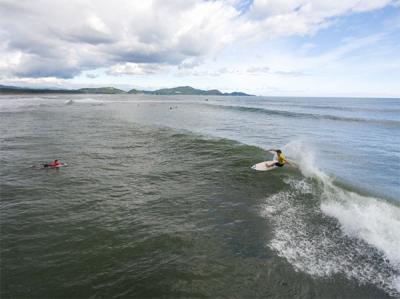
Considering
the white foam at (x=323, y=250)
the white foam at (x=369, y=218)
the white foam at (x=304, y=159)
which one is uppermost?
the white foam at (x=304, y=159)

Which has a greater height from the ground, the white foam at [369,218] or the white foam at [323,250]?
the white foam at [369,218]

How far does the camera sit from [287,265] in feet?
35.4

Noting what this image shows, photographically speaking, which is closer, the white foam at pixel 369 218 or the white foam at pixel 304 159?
the white foam at pixel 369 218

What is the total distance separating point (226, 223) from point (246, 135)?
92.9 ft

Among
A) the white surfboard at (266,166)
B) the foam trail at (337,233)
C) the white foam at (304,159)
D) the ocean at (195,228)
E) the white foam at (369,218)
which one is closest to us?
the ocean at (195,228)

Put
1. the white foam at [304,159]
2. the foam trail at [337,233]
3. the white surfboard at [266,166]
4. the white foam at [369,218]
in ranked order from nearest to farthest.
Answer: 1. the foam trail at [337,233]
2. the white foam at [369,218]
3. the white foam at [304,159]
4. the white surfboard at [266,166]

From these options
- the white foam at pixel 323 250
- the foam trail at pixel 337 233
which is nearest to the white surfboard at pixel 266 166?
the foam trail at pixel 337 233

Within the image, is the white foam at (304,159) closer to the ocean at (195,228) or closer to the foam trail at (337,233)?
the ocean at (195,228)

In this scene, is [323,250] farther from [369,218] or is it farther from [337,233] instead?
[369,218]

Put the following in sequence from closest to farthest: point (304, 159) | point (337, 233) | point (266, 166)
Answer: point (337, 233)
point (266, 166)
point (304, 159)

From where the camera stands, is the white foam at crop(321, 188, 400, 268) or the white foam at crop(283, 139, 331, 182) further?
the white foam at crop(283, 139, 331, 182)

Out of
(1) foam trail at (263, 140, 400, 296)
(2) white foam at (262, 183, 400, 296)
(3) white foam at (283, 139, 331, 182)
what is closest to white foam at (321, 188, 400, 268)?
(1) foam trail at (263, 140, 400, 296)

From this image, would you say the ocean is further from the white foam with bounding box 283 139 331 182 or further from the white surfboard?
the white surfboard

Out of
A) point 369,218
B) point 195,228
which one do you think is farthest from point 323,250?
point 195,228
